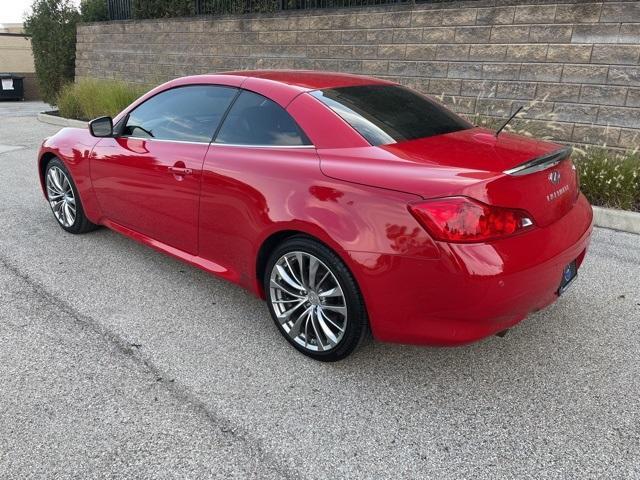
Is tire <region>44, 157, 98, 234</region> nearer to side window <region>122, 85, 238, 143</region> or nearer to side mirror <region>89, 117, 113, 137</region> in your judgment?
side mirror <region>89, 117, 113, 137</region>

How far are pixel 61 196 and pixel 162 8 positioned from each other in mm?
9527

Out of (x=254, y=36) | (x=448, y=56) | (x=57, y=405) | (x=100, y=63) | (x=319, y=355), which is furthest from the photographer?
(x=100, y=63)

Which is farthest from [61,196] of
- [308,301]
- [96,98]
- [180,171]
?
[96,98]

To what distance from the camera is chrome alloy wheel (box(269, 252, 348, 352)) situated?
2.79 metres

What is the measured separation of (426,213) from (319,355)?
1060 mm

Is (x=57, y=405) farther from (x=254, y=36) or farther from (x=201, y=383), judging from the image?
(x=254, y=36)

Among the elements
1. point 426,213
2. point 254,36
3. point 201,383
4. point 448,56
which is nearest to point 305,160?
point 426,213

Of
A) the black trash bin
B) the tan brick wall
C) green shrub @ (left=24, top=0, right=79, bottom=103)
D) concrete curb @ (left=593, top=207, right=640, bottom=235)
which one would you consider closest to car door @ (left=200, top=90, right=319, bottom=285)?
concrete curb @ (left=593, top=207, right=640, bottom=235)

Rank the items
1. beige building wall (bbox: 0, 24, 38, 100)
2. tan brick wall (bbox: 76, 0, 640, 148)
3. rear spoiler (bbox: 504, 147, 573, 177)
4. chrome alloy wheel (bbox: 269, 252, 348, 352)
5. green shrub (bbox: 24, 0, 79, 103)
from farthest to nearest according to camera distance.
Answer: beige building wall (bbox: 0, 24, 38, 100), green shrub (bbox: 24, 0, 79, 103), tan brick wall (bbox: 76, 0, 640, 148), chrome alloy wheel (bbox: 269, 252, 348, 352), rear spoiler (bbox: 504, 147, 573, 177)

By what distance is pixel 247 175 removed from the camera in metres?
3.05

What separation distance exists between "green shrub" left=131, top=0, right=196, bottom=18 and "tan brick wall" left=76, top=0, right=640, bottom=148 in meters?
2.45

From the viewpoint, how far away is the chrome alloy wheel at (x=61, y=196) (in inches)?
190

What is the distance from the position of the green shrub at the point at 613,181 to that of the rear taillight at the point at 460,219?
3.90 meters

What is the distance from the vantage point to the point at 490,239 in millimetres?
2344
